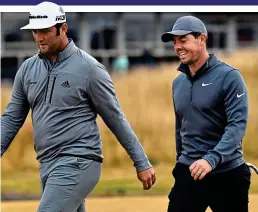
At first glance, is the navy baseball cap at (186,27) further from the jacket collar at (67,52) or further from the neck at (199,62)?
the jacket collar at (67,52)

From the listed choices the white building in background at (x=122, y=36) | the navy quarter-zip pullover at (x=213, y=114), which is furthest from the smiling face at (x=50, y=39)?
the white building in background at (x=122, y=36)

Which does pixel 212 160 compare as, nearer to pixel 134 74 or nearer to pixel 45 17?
pixel 45 17

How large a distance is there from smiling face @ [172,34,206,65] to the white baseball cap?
2.38 feet

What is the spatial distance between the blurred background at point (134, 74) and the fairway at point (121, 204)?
2.11 feet

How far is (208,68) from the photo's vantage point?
629 centimetres

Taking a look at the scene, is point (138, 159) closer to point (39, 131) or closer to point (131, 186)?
point (39, 131)

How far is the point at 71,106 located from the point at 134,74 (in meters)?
10.0

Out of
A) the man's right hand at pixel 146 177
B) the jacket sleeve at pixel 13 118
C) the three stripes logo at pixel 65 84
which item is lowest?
the man's right hand at pixel 146 177

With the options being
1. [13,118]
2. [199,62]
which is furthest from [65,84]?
[199,62]

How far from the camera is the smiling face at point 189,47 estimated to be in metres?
6.23

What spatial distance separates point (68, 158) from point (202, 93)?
3.00ft

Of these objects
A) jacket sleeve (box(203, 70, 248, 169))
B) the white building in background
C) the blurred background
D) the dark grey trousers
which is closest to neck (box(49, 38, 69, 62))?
the dark grey trousers

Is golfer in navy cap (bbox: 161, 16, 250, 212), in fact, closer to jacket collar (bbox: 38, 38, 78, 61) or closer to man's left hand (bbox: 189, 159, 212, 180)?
man's left hand (bbox: 189, 159, 212, 180)
